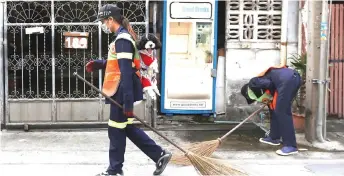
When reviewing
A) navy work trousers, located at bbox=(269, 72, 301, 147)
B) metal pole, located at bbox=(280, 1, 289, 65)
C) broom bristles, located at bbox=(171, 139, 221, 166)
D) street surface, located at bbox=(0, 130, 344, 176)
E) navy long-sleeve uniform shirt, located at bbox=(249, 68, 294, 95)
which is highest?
metal pole, located at bbox=(280, 1, 289, 65)

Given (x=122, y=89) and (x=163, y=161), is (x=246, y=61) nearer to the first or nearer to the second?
(x=163, y=161)

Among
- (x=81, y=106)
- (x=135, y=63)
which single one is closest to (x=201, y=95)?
(x=81, y=106)

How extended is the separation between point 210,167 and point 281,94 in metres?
1.89

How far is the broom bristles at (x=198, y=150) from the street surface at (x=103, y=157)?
87mm

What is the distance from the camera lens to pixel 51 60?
8.45 m

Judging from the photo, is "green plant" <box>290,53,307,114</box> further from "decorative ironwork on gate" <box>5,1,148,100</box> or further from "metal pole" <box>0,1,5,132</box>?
"metal pole" <box>0,1,5,132</box>

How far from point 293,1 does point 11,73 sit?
4.89m

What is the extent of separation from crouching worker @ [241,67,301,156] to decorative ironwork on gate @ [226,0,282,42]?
74.3 inches

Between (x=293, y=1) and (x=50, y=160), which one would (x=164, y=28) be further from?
(x=50, y=160)

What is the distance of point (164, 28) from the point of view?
8914 millimetres

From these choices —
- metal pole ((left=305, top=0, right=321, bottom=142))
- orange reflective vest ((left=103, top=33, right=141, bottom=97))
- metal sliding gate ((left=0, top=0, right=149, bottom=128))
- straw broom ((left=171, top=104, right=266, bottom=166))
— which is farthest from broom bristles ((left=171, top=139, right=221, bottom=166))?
metal sliding gate ((left=0, top=0, right=149, bottom=128))

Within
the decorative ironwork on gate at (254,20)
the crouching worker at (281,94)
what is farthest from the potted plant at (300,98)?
the crouching worker at (281,94)

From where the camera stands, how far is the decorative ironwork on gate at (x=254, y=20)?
29.8ft

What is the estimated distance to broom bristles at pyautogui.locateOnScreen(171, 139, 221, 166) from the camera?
6.03m
